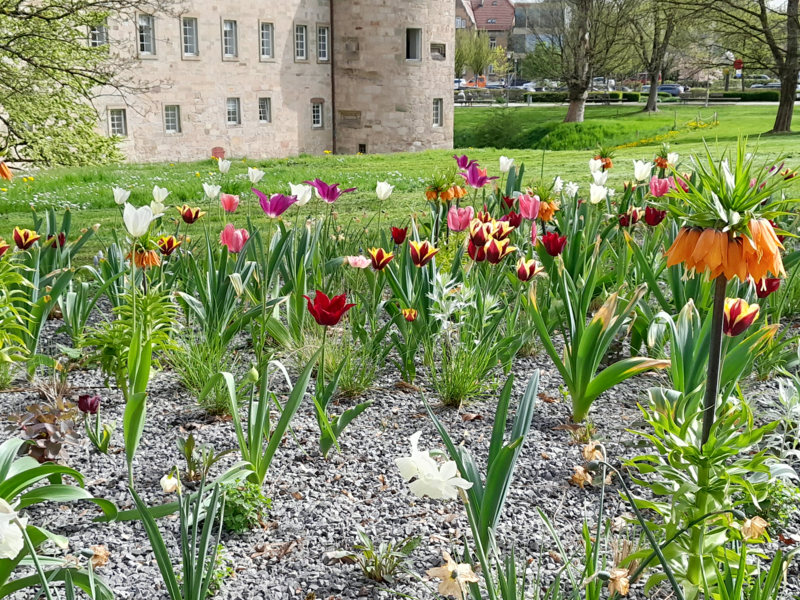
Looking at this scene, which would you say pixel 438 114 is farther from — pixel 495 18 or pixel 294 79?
pixel 495 18

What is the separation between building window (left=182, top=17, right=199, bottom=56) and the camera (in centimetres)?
2411

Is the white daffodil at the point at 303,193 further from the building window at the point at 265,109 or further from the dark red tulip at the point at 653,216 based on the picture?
the building window at the point at 265,109

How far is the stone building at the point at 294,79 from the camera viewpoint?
23797 mm

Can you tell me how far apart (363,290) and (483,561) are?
3.12 metres

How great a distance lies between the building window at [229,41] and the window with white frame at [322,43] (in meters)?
3.16

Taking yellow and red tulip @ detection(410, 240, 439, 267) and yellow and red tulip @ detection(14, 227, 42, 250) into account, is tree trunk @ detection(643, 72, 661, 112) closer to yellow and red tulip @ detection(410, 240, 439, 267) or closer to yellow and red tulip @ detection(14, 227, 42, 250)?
yellow and red tulip @ detection(410, 240, 439, 267)

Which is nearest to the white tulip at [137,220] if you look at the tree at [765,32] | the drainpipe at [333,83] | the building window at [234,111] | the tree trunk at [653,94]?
the tree at [765,32]

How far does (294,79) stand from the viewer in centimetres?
2680

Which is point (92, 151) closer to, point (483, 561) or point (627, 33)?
point (483, 561)

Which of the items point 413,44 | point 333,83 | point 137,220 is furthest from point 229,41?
point 137,220

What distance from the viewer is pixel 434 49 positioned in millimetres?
28000

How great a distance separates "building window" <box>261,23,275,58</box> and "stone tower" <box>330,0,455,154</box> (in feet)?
7.61

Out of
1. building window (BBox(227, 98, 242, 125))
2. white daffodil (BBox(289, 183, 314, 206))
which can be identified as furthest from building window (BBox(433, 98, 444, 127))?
white daffodil (BBox(289, 183, 314, 206))

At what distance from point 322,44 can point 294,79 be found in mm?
1853
